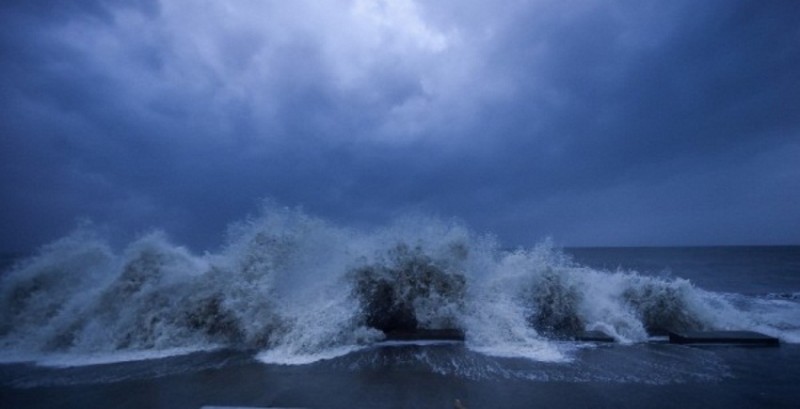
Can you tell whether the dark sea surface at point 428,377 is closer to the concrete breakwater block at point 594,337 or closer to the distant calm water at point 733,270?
the concrete breakwater block at point 594,337

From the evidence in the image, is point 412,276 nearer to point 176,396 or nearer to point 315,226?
point 315,226

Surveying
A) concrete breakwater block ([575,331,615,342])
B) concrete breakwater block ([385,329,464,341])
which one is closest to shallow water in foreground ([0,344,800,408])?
concrete breakwater block ([575,331,615,342])

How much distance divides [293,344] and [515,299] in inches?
198

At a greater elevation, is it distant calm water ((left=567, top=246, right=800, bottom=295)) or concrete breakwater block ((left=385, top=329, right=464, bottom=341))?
concrete breakwater block ((left=385, top=329, right=464, bottom=341))

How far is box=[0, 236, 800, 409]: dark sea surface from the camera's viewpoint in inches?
162

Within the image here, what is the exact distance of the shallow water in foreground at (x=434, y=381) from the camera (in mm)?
4102

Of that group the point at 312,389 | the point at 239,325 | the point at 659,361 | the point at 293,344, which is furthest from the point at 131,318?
the point at 659,361

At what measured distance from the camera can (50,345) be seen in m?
7.39

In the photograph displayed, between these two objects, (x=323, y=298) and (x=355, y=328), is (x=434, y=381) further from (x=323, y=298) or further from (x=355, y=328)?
(x=323, y=298)

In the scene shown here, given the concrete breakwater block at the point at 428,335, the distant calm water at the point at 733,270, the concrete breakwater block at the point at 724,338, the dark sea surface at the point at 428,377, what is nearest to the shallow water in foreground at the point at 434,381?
the dark sea surface at the point at 428,377

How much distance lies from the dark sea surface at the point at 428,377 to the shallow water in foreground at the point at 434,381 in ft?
0.05

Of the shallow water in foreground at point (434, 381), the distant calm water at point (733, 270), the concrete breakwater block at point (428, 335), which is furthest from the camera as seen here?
the distant calm water at point (733, 270)

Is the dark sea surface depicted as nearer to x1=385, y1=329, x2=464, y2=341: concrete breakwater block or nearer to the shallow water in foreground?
the shallow water in foreground

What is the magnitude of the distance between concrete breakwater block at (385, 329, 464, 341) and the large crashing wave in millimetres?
248
